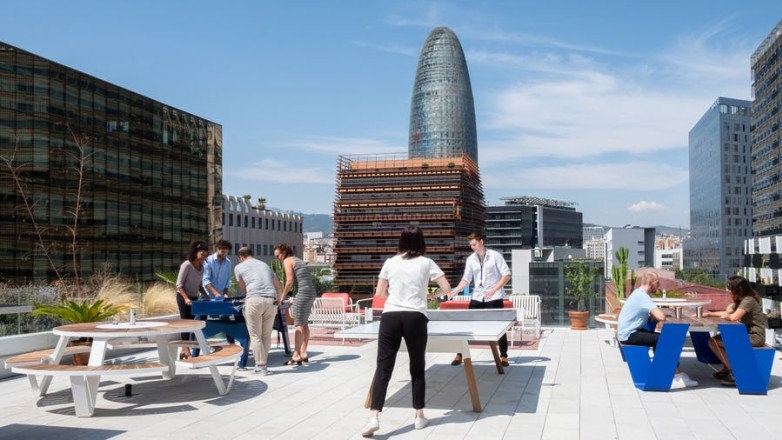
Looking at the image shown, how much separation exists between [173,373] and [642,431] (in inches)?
209

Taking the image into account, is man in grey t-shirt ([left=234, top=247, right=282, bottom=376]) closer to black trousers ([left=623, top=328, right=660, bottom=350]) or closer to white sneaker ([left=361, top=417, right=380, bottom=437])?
white sneaker ([left=361, top=417, right=380, bottom=437])

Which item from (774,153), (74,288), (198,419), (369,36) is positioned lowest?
(198,419)

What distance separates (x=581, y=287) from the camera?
47.3 ft

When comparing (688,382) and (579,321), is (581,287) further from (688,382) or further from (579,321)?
(688,382)

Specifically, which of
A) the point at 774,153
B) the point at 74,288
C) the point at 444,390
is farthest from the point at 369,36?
the point at 774,153

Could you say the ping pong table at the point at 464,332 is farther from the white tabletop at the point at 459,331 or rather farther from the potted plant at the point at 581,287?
the potted plant at the point at 581,287

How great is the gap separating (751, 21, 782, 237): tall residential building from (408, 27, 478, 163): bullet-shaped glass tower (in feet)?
249

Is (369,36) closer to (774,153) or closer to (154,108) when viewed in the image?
(154,108)

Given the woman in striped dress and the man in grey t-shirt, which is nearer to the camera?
the man in grey t-shirt

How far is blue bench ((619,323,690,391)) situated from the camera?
7.46 metres

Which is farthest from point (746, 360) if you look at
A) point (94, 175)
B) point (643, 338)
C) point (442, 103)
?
point (442, 103)

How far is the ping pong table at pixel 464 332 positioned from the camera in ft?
21.4

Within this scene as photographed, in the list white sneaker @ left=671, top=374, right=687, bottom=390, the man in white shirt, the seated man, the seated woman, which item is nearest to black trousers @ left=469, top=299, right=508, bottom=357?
the man in white shirt

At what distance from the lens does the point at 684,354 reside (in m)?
10.4
